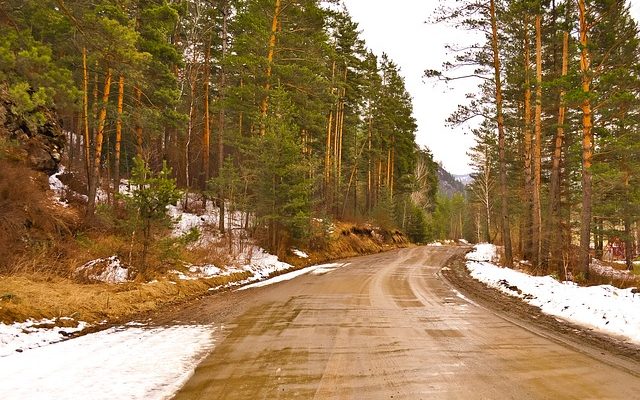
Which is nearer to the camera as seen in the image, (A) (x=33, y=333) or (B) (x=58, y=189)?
(A) (x=33, y=333)

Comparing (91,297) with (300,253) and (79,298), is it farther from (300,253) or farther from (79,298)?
(300,253)

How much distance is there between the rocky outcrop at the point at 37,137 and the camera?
1305cm

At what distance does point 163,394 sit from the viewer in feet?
Answer: 14.2

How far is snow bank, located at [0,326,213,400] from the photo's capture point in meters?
4.33

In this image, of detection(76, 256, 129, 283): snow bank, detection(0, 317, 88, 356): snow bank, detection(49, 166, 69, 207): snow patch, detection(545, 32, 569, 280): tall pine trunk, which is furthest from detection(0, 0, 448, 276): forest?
detection(545, 32, 569, 280): tall pine trunk

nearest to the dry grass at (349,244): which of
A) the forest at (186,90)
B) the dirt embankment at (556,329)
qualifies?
the forest at (186,90)

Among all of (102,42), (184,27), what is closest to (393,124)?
(184,27)

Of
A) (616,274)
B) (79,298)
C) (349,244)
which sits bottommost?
(616,274)

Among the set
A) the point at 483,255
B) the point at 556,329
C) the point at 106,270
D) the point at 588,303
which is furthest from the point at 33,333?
the point at 483,255

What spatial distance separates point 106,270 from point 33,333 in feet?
16.5

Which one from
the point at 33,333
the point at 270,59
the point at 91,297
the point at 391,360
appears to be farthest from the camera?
the point at 270,59

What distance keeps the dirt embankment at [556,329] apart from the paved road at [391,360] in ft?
1.08

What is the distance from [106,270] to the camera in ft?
36.9

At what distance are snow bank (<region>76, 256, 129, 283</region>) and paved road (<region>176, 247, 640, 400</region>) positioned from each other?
4301mm
